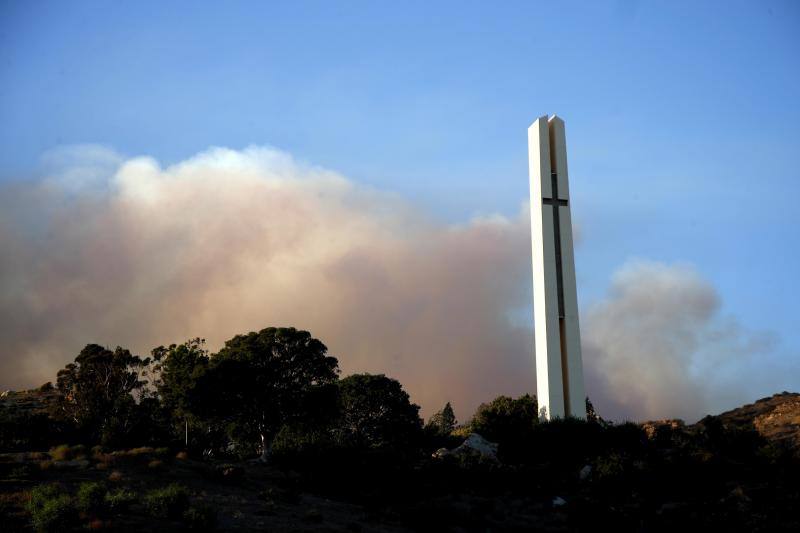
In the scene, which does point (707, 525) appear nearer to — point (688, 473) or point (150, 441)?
point (688, 473)

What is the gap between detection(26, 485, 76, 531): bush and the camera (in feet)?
72.6

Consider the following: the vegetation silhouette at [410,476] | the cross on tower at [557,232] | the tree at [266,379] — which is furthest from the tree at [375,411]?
the cross on tower at [557,232]

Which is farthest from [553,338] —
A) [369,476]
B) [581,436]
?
[369,476]

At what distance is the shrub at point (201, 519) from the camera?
23156mm

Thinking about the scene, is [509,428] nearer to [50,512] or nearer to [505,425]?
[505,425]

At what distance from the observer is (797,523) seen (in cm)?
2403

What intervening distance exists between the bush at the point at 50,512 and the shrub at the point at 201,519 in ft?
11.2

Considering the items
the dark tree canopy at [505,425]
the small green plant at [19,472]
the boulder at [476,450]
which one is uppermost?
the dark tree canopy at [505,425]

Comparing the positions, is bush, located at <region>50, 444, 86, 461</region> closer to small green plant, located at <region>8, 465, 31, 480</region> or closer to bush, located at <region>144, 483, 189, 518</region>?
small green plant, located at <region>8, 465, 31, 480</region>

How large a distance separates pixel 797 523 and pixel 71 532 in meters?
22.8

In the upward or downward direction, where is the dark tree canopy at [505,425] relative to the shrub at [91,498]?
upward

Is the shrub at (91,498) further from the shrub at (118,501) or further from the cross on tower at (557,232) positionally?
the cross on tower at (557,232)

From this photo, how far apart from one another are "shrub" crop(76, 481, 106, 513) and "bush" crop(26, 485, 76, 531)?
0.34 m

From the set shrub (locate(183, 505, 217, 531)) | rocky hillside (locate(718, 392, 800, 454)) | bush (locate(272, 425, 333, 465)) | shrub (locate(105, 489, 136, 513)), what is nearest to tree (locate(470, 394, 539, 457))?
bush (locate(272, 425, 333, 465))
